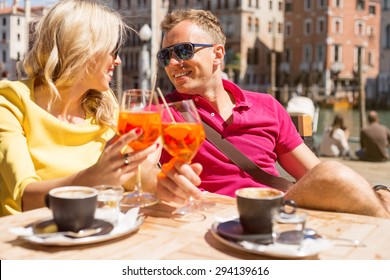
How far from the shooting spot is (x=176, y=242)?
103 cm

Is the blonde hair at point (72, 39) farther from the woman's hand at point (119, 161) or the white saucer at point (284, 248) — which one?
the white saucer at point (284, 248)

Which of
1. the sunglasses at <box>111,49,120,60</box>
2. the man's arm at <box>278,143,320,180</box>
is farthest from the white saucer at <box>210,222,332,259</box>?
the man's arm at <box>278,143,320,180</box>

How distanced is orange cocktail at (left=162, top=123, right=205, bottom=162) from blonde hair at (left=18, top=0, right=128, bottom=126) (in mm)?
519

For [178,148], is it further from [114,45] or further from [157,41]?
[157,41]

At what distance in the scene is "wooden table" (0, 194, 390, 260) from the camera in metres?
0.96

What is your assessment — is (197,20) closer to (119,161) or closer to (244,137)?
(244,137)

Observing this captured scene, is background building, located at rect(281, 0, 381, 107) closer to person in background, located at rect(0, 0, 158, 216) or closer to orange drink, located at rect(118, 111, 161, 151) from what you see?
person in background, located at rect(0, 0, 158, 216)

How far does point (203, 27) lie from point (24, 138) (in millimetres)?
936

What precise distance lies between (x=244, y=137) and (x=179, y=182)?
2.81 ft

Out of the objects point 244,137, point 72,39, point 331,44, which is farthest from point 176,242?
point 331,44

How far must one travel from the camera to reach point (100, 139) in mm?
1686

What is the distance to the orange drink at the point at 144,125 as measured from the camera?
1.14 meters

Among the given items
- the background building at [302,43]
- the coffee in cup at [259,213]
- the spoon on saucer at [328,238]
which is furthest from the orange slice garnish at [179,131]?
the background building at [302,43]

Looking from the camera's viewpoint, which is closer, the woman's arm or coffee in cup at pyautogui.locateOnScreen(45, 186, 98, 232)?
coffee in cup at pyautogui.locateOnScreen(45, 186, 98, 232)
